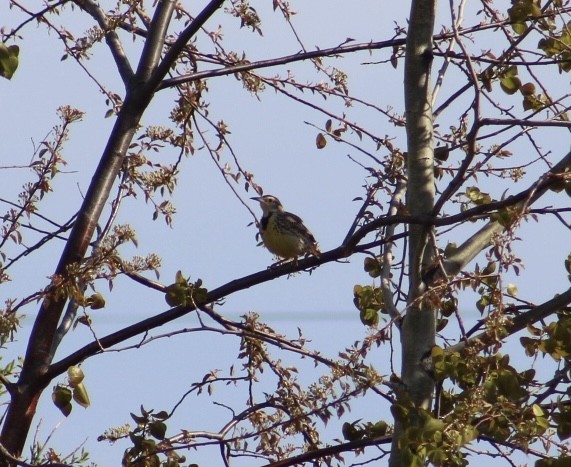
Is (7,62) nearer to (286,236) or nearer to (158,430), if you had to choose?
(158,430)

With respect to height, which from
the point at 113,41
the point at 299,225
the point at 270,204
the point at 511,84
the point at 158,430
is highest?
the point at 270,204

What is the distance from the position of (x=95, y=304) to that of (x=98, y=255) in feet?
1.39

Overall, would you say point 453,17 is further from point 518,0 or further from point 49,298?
point 49,298

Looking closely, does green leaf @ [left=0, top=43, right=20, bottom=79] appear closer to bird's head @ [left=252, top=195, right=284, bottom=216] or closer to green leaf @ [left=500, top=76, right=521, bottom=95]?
green leaf @ [left=500, top=76, right=521, bottom=95]

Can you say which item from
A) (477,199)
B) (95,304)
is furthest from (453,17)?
(95,304)

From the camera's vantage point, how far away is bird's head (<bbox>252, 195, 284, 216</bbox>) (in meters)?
9.12

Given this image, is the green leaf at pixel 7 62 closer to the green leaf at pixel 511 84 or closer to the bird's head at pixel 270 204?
the green leaf at pixel 511 84

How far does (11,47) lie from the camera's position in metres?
3.40

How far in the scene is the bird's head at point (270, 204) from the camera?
912 centimetres

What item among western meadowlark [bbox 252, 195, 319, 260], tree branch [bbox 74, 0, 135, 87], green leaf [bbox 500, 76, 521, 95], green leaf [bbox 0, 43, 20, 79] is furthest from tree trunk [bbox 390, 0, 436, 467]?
western meadowlark [bbox 252, 195, 319, 260]

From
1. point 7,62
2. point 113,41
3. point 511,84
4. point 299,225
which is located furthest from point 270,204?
point 7,62

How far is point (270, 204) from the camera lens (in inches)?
367

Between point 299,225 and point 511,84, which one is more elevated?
Result: point 299,225

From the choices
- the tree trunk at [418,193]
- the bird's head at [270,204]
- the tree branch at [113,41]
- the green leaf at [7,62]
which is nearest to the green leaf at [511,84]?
the tree trunk at [418,193]
